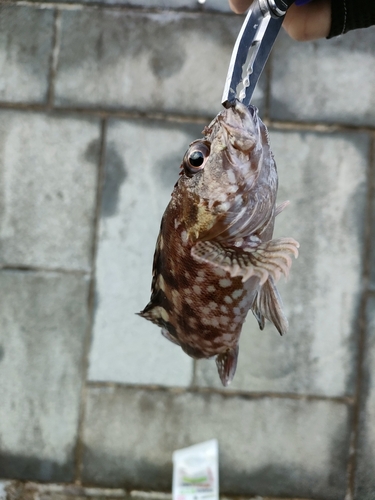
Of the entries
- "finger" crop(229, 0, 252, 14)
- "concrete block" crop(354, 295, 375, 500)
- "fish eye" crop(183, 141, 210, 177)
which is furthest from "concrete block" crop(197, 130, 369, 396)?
"fish eye" crop(183, 141, 210, 177)

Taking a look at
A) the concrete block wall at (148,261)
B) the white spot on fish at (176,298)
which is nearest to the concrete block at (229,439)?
the concrete block wall at (148,261)

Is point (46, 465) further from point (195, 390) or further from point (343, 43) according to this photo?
point (343, 43)

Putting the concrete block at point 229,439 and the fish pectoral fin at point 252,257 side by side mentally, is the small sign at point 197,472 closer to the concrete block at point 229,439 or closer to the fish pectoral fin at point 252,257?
the concrete block at point 229,439

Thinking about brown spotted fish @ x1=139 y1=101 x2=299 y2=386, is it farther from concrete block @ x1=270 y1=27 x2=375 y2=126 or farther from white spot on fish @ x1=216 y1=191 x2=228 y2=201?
concrete block @ x1=270 y1=27 x2=375 y2=126

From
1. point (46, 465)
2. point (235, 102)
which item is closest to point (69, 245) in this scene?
point (46, 465)

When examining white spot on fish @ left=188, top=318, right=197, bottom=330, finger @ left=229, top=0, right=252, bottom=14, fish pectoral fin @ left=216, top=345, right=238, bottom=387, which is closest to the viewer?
white spot on fish @ left=188, top=318, right=197, bottom=330

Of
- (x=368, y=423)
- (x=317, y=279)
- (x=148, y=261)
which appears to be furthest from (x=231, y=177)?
(x=368, y=423)

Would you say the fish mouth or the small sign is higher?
the fish mouth
